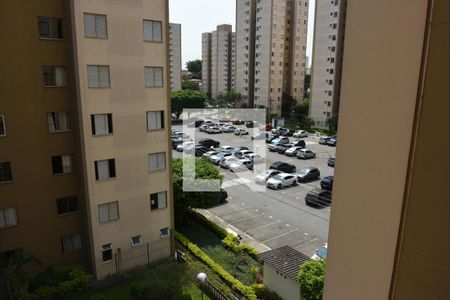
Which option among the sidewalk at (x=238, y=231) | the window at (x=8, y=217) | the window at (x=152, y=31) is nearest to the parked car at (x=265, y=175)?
the sidewalk at (x=238, y=231)

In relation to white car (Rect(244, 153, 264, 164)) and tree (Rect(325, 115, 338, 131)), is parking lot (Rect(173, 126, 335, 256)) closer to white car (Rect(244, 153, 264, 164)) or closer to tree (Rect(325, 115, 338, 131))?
white car (Rect(244, 153, 264, 164))

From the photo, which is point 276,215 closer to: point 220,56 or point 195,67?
point 220,56

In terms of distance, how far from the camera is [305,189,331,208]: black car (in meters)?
20.9

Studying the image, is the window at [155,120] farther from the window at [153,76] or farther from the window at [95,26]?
the window at [95,26]

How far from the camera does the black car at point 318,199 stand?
2092cm

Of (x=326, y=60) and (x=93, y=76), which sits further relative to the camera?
(x=326, y=60)

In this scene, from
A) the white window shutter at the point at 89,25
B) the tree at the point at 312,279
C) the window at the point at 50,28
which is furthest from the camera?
the window at the point at 50,28

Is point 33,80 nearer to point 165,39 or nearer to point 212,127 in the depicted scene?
point 165,39

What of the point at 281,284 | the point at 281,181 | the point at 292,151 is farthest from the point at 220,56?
the point at 281,284

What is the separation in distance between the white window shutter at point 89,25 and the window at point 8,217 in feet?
22.7

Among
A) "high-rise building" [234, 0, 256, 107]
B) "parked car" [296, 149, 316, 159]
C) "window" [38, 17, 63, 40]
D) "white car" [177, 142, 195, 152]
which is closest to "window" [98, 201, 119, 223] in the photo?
"window" [38, 17, 63, 40]

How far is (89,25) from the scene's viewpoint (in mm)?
11727

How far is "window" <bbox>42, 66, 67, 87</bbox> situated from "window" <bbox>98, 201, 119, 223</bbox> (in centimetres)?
488

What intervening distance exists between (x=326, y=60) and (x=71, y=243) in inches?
1654
